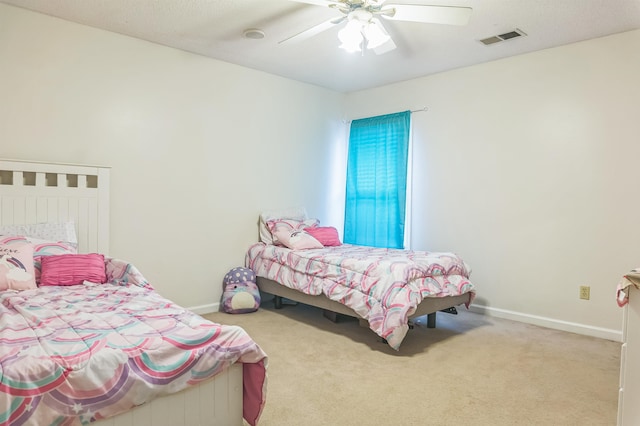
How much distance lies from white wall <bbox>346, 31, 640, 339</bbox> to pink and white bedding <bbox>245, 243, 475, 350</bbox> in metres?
0.70

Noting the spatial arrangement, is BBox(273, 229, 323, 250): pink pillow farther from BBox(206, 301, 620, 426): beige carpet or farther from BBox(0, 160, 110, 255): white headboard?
BBox(0, 160, 110, 255): white headboard

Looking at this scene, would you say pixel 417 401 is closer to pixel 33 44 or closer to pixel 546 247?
pixel 546 247

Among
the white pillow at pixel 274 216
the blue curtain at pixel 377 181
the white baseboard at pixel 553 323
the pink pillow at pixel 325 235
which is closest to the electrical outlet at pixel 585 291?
the white baseboard at pixel 553 323

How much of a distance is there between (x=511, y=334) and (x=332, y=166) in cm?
266

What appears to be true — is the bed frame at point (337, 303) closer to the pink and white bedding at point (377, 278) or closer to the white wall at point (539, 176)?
the pink and white bedding at point (377, 278)

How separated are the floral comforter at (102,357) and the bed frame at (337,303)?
150cm

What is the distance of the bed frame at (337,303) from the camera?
10.2 feet

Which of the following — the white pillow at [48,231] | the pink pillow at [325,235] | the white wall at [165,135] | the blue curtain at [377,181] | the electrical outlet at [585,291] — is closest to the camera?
the white pillow at [48,231]

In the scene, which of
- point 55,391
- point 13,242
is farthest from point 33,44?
point 55,391

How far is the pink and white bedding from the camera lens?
113 inches

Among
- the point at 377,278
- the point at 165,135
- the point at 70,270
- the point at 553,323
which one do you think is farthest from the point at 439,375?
the point at 165,135

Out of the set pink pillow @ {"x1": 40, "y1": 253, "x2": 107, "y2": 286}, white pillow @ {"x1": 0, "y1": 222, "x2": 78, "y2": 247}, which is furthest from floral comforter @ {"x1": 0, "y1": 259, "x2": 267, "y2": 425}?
white pillow @ {"x1": 0, "y1": 222, "x2": 78, "y2": 247}

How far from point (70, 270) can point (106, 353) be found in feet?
4.45

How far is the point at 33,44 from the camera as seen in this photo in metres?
3.00
